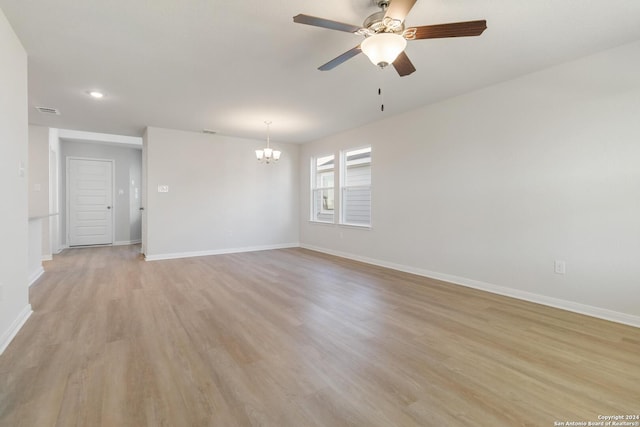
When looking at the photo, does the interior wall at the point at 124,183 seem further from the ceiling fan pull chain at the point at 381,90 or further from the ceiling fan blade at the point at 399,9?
the ceiling fan blade at the point at 399,9

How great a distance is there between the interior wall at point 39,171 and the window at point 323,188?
5262mm

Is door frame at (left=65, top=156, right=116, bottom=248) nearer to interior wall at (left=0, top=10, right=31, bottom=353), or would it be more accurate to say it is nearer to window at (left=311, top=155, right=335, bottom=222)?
window at (left=311, top=155, right=335, bottom=222)

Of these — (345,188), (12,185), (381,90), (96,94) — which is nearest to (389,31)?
(381,90)

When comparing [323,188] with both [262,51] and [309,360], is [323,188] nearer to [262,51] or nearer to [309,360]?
[262,51]

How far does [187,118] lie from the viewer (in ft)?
16.5

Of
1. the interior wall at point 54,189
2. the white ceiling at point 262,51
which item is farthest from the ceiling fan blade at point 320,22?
the interior wall at point 54,189

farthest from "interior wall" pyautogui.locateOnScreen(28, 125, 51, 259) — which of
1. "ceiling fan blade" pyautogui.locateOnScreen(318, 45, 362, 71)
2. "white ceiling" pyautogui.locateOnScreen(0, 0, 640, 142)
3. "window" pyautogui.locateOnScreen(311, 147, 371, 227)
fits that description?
"ceiling fan blade" pyautogui.locateOnScreen(318, 45, 362, 71)

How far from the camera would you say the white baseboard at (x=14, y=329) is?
2184 millimetres

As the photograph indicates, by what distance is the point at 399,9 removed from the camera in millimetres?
1784

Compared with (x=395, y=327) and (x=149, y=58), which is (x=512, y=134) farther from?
(x=149, y=58)

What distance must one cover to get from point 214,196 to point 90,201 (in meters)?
3.71

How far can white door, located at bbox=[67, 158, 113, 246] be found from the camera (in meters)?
7.26

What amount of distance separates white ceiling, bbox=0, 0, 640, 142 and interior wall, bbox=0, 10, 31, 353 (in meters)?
0.28

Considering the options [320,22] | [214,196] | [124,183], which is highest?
[320,22]
